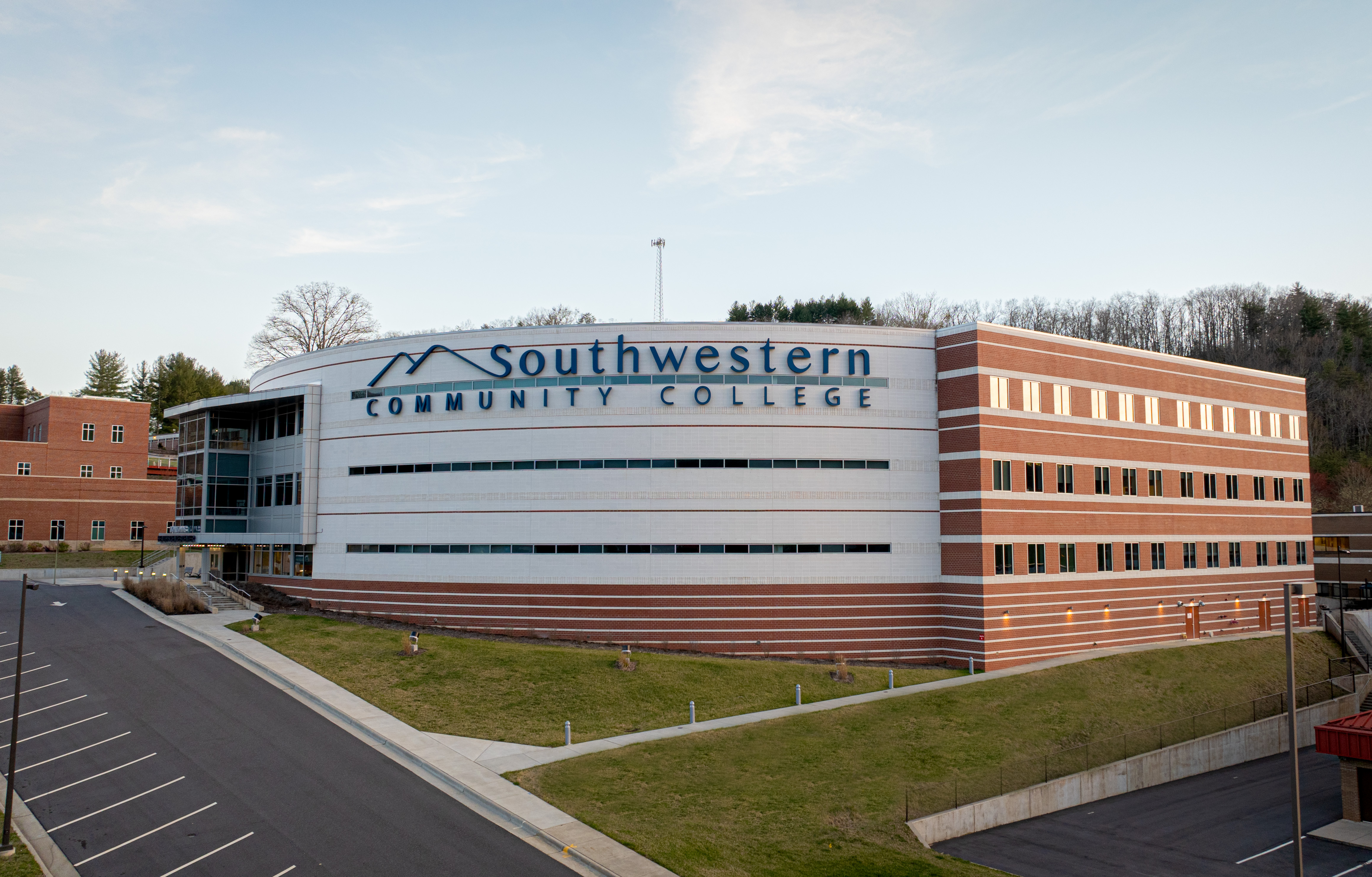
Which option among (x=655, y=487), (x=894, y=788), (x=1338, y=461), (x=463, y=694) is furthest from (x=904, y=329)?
(x=1338, y=461)

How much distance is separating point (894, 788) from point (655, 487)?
19.6 metres

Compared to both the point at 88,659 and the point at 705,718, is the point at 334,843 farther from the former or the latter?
the point at 88,659

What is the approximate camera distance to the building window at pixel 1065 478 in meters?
48.6

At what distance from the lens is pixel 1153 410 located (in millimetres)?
53844

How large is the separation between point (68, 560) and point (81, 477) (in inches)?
651

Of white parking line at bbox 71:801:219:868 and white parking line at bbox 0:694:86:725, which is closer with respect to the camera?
white parking line at bbox 71:801:219:868

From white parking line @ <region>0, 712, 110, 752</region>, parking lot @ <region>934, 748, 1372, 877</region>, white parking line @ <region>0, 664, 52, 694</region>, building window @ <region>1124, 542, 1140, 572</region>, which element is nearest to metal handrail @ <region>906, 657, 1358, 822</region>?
parking lot @ <region>934, 748, 1372, 877</region>

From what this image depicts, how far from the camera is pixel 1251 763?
41.2 m

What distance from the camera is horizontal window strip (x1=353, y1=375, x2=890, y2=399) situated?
1823 inches

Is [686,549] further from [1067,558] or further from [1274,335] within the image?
[1274,335]

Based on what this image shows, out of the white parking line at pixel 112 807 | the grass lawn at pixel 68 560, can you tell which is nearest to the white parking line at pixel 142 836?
the white parking line at pixel 112 807

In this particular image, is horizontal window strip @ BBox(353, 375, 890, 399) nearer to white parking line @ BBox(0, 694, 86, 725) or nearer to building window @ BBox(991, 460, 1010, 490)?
building window @ BBox(991, 460, 1010, 490)

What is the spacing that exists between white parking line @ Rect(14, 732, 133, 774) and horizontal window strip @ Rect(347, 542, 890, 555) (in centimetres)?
1932

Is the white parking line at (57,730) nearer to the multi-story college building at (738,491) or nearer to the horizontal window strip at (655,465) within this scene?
the multi-story college building at (738,491)
